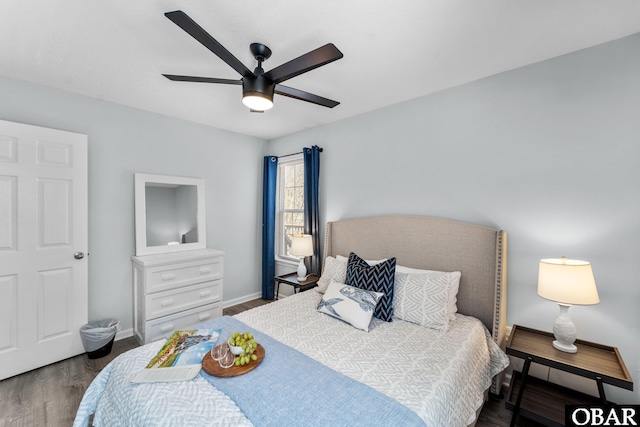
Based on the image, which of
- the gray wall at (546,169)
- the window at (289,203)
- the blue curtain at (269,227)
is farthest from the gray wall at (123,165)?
the gray wall at (546,169)

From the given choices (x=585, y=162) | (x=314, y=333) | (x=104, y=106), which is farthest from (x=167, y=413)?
(x=104, y=106)

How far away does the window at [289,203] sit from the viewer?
3.94 m

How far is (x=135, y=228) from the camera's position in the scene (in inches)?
117

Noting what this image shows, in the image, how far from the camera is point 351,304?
2055mm

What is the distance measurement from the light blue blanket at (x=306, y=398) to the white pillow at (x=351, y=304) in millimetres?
576

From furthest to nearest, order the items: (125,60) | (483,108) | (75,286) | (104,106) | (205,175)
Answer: (205,175) → (104,106) → (75,286) → (483,108) → (125,60)

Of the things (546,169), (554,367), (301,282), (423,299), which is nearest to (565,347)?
(554,367)

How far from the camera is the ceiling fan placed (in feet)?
4.19

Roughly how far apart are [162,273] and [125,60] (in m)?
1.95

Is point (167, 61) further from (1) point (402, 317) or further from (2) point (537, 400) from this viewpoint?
(2) point (537, 400)

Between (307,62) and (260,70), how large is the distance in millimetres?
376

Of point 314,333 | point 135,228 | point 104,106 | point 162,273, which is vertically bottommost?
point 314,333

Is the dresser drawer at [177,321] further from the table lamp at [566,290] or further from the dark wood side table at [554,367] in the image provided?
the table lamp at [566,290]

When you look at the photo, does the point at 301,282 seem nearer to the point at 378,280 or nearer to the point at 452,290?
the point at 378,280
